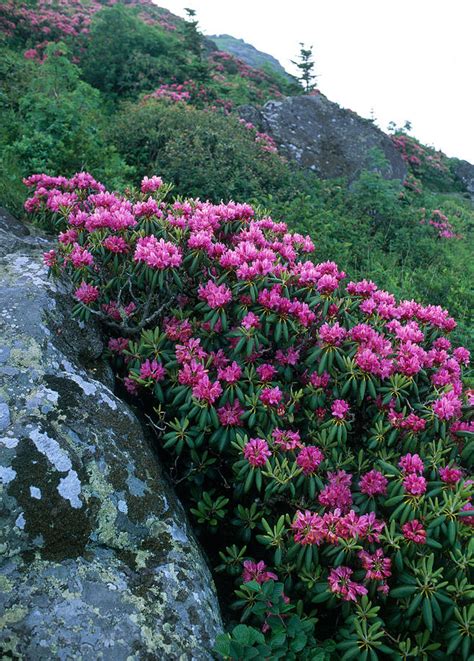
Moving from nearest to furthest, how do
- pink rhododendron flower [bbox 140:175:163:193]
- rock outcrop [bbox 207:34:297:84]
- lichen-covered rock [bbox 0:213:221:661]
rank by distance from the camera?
lichen-covered rock [bbox 0:213:221:661] < pink rhododendron flower [bbox 140:175:163:193] < rock outcrop [bbox 207:34:297:84]

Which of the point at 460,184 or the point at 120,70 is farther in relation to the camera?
the point at 460,184

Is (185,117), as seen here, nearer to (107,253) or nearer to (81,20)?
(107,253)

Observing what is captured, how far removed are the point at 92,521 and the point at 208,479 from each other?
36.9 inches

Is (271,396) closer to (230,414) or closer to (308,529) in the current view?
(230,414)

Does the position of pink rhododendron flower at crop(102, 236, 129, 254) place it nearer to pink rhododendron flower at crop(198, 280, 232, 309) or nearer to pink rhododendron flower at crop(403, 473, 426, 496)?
pink rhododendron flower at crop(198, 280, 232, 309)

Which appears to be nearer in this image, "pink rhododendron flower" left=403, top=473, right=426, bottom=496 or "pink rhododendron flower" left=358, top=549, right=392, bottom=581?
"pink rhododendron flower" left=358, top=549, right=392, bottom=581

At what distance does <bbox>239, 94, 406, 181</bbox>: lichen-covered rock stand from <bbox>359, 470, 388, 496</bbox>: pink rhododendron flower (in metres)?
10.8

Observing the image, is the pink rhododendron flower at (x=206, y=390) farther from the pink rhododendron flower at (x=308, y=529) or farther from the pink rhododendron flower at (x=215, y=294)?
the pink rhododendron flower at (x=308, y=529)

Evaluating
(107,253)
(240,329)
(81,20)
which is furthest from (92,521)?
(81,20)

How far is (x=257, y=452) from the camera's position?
95.4 inches

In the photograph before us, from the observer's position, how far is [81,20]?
15.9 metres

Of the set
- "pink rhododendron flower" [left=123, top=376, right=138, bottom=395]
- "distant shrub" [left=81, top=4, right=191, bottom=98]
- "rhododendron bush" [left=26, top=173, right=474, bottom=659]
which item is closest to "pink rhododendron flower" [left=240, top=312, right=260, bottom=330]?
"rhododendron bush" [left=26, top=173, right=474, bottom=659]

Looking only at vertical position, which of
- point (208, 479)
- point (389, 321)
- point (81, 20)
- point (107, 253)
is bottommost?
point (208, 479)

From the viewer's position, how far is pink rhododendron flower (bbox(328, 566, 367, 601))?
210cm
